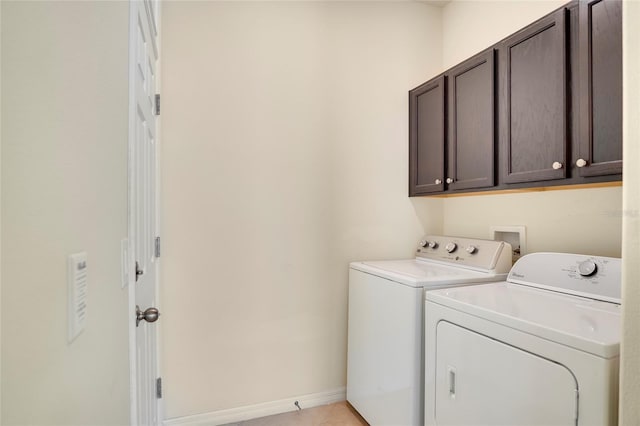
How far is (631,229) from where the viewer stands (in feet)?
1.45

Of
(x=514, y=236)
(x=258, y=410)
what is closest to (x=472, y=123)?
(x=514, y=236)

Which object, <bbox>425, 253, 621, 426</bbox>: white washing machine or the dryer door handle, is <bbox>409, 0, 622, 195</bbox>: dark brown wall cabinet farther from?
the dryer door handle

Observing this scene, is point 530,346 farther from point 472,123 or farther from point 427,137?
point 427,137

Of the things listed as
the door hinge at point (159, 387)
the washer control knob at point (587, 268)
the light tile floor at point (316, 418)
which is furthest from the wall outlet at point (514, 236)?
the door hinge at point (159, 387)

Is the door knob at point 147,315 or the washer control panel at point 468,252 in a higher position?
the washer control panel at point 468,252

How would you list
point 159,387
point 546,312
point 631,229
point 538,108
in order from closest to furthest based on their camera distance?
1. point 631,229
2. point 546,312
3. point 538,108
4. point 159,387

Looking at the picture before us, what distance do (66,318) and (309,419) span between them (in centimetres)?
198

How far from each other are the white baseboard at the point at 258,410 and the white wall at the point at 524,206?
57.0 inches

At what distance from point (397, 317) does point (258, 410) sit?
3.67 ft

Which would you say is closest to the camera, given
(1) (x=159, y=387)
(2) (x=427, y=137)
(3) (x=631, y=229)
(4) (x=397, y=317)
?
(3) (x=631, y=229)

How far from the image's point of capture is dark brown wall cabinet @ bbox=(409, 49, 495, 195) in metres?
1.80

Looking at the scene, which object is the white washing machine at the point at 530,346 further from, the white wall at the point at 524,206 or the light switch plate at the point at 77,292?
the light switch plate at the point at 77,292

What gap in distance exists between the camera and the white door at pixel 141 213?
99 cm

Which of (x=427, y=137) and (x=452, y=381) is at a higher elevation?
(x=427, y=137)
